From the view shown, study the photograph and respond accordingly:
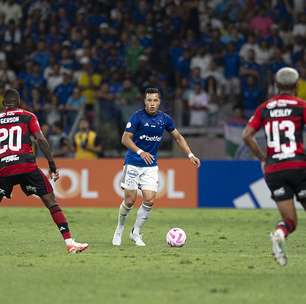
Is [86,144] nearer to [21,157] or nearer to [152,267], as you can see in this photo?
[21,157]

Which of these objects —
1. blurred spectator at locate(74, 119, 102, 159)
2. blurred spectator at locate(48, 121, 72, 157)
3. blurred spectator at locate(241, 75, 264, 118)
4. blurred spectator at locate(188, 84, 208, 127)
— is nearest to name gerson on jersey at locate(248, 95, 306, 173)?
blurred spectator at locate(74, 119, 102, 159)

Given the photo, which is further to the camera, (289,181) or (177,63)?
(177,63)

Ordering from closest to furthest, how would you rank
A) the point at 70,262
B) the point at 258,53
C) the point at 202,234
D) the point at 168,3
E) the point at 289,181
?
the point at 289,181, the point at 70,262, the point at 202,234, the point at 258,53, the point at 168,3

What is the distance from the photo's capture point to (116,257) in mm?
13352

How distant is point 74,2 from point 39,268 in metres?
19.9

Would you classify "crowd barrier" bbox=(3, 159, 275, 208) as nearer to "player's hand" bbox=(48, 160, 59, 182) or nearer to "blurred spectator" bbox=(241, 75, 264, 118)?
"blurred spectator" bbox=(241, 75, 264, 118)

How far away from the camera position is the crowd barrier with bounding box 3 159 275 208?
2491cm

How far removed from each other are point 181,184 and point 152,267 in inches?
514

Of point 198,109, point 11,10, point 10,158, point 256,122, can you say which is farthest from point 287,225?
point 11,10

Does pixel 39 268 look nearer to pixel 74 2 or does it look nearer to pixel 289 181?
pixel 289 181

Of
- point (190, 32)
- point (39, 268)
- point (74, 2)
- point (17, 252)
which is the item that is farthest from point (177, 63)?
point (39, 268)

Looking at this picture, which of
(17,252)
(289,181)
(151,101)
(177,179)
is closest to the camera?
(289,181)

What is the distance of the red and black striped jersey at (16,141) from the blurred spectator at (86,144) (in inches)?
453

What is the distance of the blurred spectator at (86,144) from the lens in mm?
25578
